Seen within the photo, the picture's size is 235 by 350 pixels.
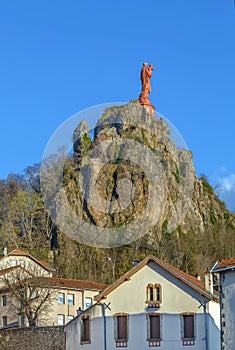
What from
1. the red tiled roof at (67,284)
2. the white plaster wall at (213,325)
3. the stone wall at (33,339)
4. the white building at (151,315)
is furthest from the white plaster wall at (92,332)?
the red tiled roof at (67,284)

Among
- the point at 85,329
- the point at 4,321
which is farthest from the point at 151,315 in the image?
the point at 4,321

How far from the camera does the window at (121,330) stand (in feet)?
173

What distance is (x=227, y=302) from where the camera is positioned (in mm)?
39562

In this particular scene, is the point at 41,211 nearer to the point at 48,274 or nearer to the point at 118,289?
the point at 48,274

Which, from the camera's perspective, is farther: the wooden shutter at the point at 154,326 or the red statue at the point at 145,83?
the red statue at the point at 145,83

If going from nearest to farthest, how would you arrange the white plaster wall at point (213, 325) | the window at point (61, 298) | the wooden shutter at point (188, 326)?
the white plaster wall at point (213, 325), the wooden shutter at point (188, 326), the window at point (61, 298)

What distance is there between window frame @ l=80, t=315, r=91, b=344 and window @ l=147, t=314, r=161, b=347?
3877 millimetres

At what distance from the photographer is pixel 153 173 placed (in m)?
120

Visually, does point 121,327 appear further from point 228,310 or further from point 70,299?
point 70,299

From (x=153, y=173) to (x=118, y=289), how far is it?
2622 inches

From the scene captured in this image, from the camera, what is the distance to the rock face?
4491 inches

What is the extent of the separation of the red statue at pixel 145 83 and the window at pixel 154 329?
72.7 metres

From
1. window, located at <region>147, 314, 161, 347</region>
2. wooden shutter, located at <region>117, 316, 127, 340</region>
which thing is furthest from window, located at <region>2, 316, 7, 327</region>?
window, located at <region>147, 314, 161, 347</region>

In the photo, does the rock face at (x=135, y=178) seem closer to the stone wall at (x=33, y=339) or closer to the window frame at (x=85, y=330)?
the stone wall at (x=33, y=339)
